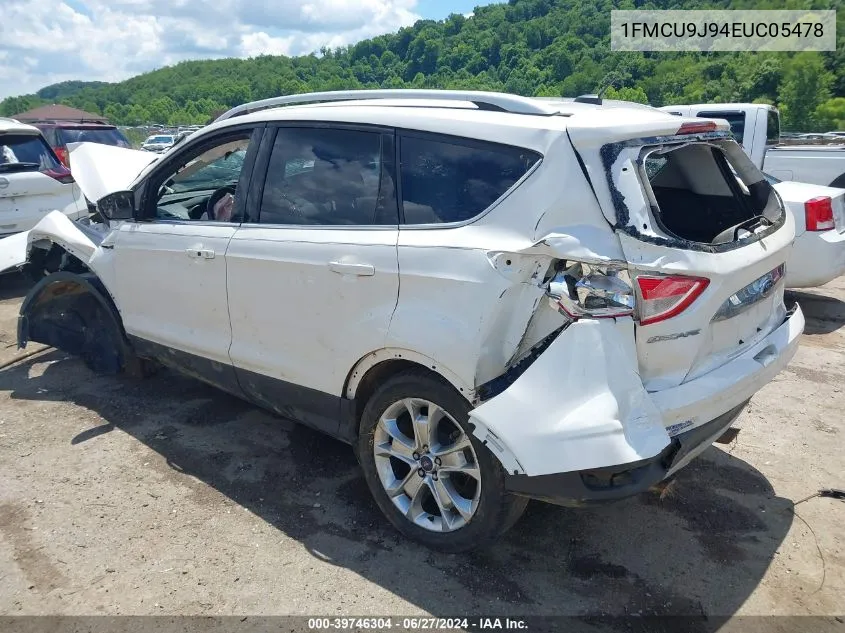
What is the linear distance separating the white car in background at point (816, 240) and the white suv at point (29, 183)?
7.48 m

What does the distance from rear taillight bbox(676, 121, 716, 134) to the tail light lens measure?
2.67 feet

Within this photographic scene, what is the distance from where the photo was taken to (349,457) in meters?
3.86

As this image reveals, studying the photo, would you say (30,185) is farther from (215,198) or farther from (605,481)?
(605,481)

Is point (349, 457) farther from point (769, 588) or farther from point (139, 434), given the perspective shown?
point (769, 588)

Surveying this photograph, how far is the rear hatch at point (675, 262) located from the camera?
7.75 ft

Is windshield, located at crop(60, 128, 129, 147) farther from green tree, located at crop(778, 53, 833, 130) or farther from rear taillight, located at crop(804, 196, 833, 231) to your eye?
green tree, located at crop(778, 53, 833, 130)

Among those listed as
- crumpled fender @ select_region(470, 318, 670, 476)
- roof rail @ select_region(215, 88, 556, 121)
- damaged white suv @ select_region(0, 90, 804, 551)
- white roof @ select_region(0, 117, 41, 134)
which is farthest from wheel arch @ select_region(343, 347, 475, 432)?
white roof @ select_region(0, 117, 41, 134)

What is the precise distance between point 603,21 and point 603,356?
9660cm

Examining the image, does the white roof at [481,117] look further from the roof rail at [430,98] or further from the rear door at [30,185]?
the rear door at [30,185]

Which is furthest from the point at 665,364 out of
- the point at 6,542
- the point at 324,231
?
the point at 6,542

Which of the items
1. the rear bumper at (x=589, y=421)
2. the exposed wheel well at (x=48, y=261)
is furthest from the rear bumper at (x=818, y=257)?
the exposed wheel well at (x=48, y=261)

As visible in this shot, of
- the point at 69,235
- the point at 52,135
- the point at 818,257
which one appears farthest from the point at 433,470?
the point at 52,135

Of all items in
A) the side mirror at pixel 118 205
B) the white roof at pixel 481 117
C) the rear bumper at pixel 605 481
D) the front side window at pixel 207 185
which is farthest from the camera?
the side mirror at pixel 118 205

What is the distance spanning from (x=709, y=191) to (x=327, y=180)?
2033mm
